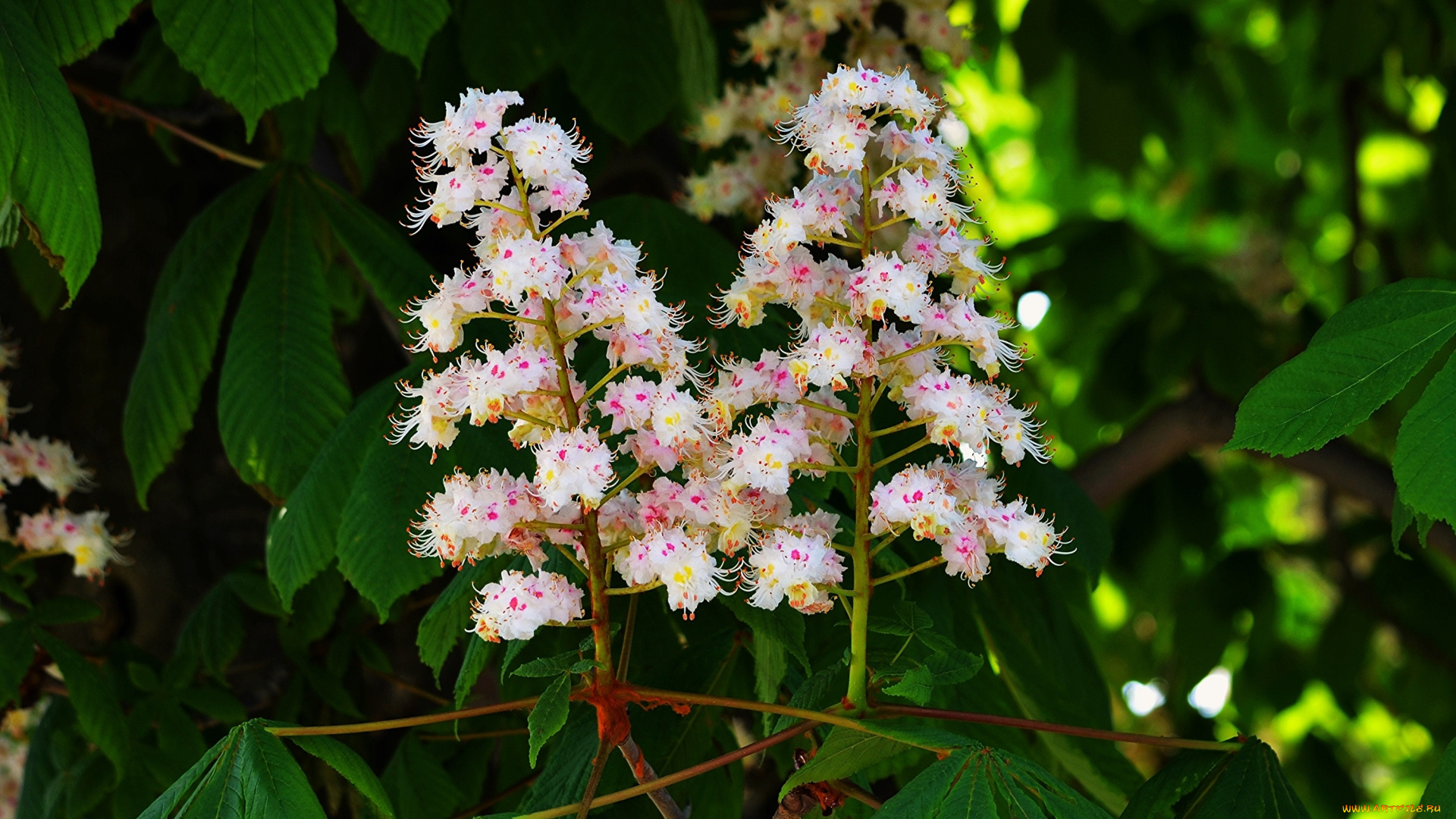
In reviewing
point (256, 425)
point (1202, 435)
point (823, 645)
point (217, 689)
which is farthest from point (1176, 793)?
point (1202, 435)

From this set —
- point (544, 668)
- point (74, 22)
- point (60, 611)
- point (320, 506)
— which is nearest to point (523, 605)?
point (544, 668)

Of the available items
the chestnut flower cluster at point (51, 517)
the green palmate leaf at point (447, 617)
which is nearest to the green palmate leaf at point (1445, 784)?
the green palmate leaf at point (447, 617)

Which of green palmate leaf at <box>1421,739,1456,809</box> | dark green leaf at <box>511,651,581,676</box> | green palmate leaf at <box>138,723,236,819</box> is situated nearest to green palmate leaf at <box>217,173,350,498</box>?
green palmate leaf at <box>138,723,236,819</box>

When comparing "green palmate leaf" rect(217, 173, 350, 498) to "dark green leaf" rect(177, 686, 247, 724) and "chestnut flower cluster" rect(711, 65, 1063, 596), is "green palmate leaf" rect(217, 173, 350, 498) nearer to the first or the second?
"dark green leaf" rect(177, 686, 247, 724)

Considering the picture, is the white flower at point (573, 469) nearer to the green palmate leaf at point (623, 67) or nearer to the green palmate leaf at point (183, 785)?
the green palmate leaf at point (183, 785)

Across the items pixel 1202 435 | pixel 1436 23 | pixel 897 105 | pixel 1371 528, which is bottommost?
pixel 1371 528

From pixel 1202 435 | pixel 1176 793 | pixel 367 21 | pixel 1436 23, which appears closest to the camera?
pixel 1176 793

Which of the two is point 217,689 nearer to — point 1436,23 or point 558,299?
point 558,299
